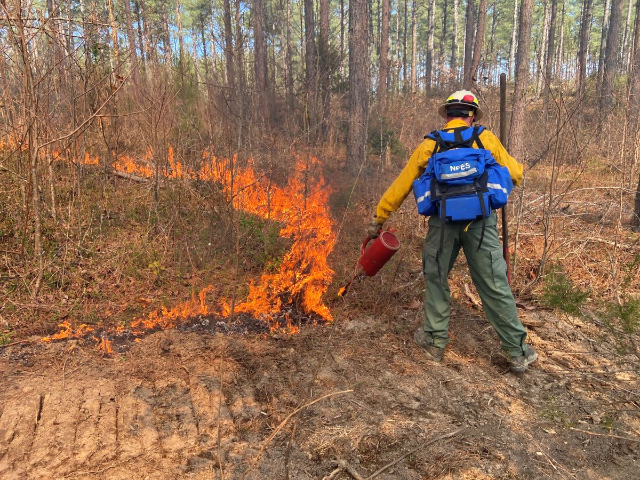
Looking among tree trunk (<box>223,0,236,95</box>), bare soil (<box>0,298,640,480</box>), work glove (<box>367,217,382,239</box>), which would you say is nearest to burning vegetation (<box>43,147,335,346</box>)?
bare soil (<box>0,298,640,480</box>)

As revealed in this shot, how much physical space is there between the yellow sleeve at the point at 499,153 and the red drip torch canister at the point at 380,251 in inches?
43.2

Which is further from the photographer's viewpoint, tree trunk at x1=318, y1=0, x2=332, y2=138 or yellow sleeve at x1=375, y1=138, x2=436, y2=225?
tree trunk at x1=318, y1=0, x2=332, y2=138

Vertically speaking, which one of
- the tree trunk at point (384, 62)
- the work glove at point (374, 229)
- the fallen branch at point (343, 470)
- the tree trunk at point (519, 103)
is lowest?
the fallen branch at point (343, 470)

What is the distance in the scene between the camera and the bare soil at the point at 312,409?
7.38 ft

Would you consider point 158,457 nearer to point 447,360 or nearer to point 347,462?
point 347,462

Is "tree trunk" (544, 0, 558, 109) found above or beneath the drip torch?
above

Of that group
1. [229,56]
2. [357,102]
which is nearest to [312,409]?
[229,56]

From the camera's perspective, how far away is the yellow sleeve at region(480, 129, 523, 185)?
317 cm

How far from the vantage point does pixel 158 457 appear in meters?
2.26

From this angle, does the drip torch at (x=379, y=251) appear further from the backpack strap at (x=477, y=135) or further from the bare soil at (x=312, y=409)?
the backpack strap at (x=477, y=135)

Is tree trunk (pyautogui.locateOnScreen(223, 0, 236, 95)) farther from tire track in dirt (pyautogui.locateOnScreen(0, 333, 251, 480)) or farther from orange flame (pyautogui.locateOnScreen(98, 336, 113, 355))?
tire track in dirt (pyautogui.locateOnScreen(0, 333, 251, 480))

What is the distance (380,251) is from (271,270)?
1.85 meters

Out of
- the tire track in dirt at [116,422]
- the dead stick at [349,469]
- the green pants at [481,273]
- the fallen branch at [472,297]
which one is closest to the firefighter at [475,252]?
the green pants at [481,273]

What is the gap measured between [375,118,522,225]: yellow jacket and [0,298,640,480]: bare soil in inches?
52.5
